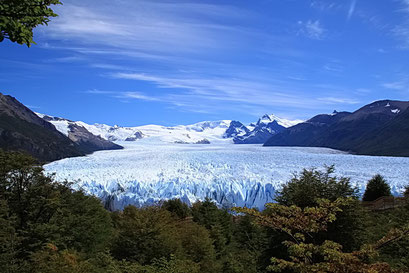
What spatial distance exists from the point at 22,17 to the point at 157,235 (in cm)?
1636

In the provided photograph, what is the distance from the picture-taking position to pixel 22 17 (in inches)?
199

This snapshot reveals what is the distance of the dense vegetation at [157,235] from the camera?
11.8 metres

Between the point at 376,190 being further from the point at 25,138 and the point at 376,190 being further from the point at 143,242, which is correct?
the point at 25,138

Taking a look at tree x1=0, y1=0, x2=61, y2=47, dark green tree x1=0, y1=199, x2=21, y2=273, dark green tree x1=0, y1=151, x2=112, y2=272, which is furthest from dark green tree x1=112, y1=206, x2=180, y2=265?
tree x1=0, y1=0, x2=61, y2=47

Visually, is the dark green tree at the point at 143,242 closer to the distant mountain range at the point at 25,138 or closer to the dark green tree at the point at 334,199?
the dark green tree at the point at 334,199

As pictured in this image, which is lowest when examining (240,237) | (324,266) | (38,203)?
(240,237)

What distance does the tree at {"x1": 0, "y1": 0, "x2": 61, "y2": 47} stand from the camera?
482 centimetres

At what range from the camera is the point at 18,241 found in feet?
56.7

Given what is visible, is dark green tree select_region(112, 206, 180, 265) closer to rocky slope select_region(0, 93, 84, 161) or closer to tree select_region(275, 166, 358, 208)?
tree select_region(275, 166, 358, 208)

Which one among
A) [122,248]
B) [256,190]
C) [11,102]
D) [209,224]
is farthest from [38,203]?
[11,102]

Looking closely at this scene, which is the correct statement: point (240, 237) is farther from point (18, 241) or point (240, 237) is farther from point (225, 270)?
point (18, 241)

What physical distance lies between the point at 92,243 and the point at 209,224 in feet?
34.2

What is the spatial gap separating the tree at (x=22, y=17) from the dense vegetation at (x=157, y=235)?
6.50m

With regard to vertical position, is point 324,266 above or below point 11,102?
below
